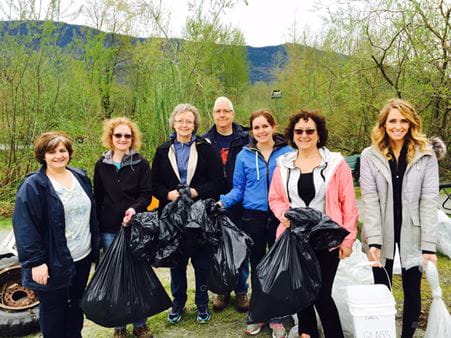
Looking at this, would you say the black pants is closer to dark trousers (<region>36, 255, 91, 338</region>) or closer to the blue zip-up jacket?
the blue zip-up jacket

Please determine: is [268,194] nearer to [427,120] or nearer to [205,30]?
[205,30]

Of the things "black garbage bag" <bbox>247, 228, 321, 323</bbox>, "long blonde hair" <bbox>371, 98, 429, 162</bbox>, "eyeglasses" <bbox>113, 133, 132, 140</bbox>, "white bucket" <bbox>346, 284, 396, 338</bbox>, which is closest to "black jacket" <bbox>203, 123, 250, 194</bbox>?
"eyeglasses" <bbox>113, 133, 132, 140</bbox>

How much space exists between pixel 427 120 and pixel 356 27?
110 inches

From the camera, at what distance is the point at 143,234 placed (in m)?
2.42

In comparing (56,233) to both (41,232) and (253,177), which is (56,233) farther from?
(253,177)

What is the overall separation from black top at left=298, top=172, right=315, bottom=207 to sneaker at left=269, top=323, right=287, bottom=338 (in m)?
1.01

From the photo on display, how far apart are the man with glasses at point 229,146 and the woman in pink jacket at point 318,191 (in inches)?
26.5

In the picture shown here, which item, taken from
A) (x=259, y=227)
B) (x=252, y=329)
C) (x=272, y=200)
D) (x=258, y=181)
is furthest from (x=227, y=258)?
(x=252, y=329)

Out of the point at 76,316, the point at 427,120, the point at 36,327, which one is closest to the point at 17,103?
the point at 36,327

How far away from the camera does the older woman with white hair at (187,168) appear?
2.81m

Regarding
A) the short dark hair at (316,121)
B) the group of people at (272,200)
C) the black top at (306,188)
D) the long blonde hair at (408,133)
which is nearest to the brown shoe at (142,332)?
the group of people at (272,200)

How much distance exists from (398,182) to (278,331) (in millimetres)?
1368

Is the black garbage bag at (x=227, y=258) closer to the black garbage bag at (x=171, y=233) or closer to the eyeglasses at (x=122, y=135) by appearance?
the black garbage bag at (x=171, y=233)

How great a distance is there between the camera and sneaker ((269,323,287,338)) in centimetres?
264
